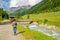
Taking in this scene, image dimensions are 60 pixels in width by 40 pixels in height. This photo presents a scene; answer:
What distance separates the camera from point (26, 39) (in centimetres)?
2392
